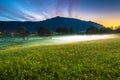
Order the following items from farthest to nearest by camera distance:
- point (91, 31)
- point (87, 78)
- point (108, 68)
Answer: point (91, 31), point (108, 68), point (87, 78)

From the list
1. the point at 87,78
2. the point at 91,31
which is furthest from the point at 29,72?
the point at 91,31

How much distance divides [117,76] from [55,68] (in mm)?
4202

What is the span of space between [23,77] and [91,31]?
597ft

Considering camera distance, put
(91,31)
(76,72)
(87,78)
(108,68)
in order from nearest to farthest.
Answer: (87,78)
(76,72)
(108,68)
(91,31)

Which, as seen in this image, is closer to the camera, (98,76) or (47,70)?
(98,76)

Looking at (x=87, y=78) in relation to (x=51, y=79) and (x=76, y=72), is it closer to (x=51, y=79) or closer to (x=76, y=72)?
(x=76, y=72)

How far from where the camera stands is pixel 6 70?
44.9ft

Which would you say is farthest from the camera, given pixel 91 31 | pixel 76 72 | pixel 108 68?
pixel 91 31

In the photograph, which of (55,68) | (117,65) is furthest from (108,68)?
(55,68)

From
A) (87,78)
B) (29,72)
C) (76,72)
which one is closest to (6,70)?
(29,72)

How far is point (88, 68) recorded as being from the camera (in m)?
13.7

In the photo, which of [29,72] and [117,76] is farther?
[29,72]

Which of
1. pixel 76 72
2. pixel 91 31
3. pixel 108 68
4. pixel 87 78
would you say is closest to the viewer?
pixel 87 78

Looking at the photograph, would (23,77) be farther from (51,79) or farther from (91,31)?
(91,31)
